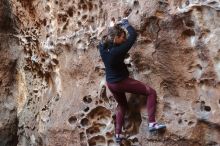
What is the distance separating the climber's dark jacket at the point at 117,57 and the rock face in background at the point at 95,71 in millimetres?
286

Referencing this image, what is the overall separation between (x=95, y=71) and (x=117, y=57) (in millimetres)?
789

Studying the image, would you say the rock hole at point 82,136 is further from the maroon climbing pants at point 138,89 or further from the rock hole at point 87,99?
the maroon climbing pants at point 138,89

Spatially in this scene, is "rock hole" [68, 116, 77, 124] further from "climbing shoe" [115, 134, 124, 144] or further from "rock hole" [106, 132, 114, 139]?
"climbing shoe" [115, 134, 124, 144]

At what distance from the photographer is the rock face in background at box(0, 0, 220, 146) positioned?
3783 mm

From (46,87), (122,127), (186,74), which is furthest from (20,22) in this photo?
(186,74)

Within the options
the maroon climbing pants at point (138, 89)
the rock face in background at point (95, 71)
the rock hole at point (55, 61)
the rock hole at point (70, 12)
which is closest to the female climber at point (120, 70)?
the maroon climbing pants at point (138, 89)

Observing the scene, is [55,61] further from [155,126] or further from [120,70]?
[155,126]

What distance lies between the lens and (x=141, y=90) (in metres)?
3.89

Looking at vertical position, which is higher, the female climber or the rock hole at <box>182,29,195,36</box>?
the rock hole at <box>182,29,195,36</box>

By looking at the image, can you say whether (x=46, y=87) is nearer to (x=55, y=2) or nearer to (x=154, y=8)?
(x=55, y=2)

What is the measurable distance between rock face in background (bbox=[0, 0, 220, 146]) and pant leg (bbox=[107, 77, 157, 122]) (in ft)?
0.31

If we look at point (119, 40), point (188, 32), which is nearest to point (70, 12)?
point (119, 40)

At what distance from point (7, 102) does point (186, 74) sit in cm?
271

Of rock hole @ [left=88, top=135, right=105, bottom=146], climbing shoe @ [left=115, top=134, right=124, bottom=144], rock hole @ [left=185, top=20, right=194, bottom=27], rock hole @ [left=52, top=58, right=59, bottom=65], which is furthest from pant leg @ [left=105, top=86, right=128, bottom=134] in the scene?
rock hole @ [left=52, top=58, right=59, bottom=65]
